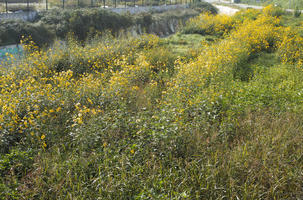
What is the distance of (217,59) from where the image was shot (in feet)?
22.6

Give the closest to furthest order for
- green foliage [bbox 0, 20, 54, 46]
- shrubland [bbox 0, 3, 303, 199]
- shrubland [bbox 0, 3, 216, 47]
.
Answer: shrubland [bbox 0, 3, 303, 199] < green foliage [bbox 0, 20, 54, 46] < shrubland [bbox 0, 3, 216, 47]

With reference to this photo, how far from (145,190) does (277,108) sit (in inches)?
130

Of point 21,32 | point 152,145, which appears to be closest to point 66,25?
point 21,32

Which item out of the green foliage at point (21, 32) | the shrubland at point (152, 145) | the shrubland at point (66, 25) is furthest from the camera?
the shrubland at point (66, 25)

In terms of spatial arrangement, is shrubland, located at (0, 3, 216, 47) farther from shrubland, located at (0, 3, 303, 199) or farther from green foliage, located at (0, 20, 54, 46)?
shrubland, located at (0, 3, 303, 199)

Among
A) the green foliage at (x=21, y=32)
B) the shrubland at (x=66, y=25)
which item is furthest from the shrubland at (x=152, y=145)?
the green foliage at (x=21, y=32)

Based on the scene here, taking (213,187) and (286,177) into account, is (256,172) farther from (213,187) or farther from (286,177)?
(213,187)

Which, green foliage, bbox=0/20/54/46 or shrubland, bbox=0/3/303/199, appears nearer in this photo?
shrubland, bbox=0/3/303/199

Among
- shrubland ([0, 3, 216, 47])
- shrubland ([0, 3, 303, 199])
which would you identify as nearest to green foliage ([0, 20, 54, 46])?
shrubland ([0, 3, 216, 47])

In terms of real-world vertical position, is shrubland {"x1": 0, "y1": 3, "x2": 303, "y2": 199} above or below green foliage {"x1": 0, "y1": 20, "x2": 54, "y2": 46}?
below

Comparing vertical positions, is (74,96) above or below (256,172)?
above

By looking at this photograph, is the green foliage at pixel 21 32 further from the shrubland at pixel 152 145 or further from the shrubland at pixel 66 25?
the shrubland at pixel 152 145

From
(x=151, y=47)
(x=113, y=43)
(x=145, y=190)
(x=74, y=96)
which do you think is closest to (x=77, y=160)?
(x=145, y=190)

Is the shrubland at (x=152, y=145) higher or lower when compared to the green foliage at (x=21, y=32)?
lower
